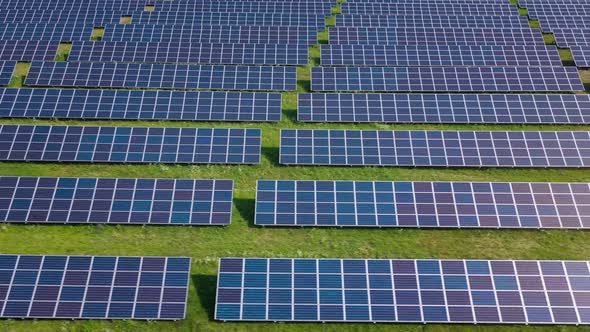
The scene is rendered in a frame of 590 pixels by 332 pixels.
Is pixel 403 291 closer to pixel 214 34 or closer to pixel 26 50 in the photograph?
pixel 214 34

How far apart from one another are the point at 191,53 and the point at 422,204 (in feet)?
84.2

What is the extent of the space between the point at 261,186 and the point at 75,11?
37.0 metres

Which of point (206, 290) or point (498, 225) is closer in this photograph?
point (206, 290)

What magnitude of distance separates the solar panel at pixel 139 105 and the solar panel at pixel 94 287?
524 inches

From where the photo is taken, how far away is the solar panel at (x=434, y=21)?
4866 centimetres

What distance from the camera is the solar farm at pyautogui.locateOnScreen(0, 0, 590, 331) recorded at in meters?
23.6

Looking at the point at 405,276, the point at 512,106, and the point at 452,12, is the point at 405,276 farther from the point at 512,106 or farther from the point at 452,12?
the point at 452,12

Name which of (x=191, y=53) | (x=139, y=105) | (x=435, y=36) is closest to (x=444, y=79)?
(x=435, y=36)

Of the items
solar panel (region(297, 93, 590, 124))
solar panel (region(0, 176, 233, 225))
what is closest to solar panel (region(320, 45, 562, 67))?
solar panel (region(297, 93, 590, 124))

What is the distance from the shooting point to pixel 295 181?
1138 inches

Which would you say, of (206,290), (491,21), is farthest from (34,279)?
(491,21)

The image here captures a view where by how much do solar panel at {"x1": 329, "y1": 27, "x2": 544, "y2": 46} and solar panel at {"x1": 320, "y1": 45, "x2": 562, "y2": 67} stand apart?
244 centimetres

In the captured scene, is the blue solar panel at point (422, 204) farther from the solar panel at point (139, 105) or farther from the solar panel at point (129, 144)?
the solar panel at point (139, 105)

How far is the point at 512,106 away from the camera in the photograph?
35125mm
